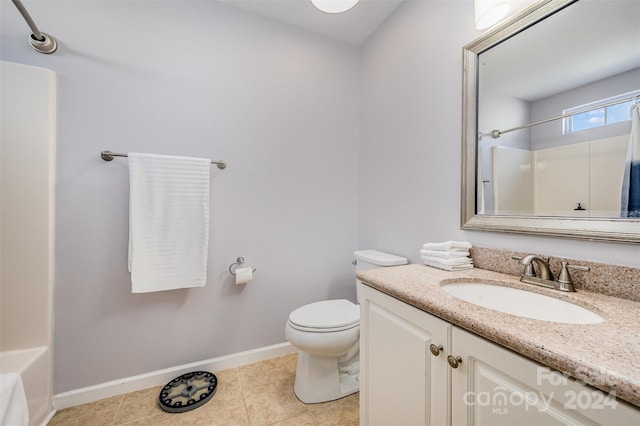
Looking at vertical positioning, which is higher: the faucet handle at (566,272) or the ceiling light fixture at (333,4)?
the ceiling light fixture at (333,4)

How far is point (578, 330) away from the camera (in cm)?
55

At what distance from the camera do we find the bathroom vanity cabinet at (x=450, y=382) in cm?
47

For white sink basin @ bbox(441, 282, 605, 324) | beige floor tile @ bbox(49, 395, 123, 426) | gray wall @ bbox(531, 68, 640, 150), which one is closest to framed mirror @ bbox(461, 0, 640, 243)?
gray wall @ bbox(531, 68, 640, 150)

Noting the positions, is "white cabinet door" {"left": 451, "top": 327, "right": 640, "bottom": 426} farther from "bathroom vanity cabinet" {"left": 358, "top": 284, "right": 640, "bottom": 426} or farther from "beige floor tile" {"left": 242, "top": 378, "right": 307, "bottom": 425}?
"beige floor tile" {"left": 242, "top": 378, "right": 307, "bottom": 425}

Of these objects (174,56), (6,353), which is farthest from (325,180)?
(6,353)

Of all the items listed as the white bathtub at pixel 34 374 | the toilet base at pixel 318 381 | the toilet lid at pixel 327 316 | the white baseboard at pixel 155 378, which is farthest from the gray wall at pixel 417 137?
the white bathtub at pixel 34 374

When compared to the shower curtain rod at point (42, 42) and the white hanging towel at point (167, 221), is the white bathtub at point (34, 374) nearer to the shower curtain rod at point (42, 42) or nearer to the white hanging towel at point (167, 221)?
the white hanging towel at point (167, 221)

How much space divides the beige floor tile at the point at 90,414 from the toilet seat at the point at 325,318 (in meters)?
1.04

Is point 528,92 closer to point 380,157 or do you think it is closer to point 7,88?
point 380,157

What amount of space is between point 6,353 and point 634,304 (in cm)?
246

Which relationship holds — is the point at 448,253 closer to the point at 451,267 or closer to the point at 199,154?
the point at 451,267

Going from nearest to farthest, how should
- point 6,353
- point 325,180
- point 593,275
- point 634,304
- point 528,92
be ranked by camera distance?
point 634,304
point 593,275
point 528,92
point 6,353
point 325,180

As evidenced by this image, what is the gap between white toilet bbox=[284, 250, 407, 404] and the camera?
1312mm

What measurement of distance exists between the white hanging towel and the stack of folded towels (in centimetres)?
129
